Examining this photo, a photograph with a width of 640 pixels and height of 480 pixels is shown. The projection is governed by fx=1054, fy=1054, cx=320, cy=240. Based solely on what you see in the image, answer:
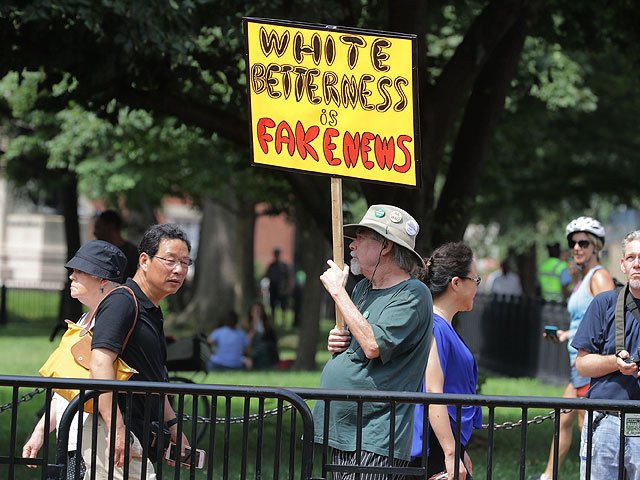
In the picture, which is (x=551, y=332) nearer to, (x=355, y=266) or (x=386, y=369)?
(x=355, y=266)

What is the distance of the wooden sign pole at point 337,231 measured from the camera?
4.82m

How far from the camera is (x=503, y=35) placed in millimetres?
10023

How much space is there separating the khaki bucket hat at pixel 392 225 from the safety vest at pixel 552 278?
12.0 m

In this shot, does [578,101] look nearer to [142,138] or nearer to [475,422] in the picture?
[142,138]

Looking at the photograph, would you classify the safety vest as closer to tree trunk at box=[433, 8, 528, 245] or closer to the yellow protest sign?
tree trunk at box=[433, 8, 528, 245]

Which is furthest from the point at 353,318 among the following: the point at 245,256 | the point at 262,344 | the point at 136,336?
the point at 245,256

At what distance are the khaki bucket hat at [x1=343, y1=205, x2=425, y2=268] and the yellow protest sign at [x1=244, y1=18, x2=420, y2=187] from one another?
39cm

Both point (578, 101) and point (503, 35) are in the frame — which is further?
point (578, 101)

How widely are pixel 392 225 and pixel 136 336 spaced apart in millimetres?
1307

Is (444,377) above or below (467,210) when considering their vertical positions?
below

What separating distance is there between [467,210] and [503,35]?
5.58 ft

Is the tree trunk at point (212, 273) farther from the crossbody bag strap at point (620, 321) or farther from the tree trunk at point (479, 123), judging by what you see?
the crossbody bag strap at point (620, 321)

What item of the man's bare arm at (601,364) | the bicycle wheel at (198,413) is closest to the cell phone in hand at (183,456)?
the man's bare arm at (601,364)

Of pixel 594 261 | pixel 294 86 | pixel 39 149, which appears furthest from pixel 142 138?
pixel 294 86
